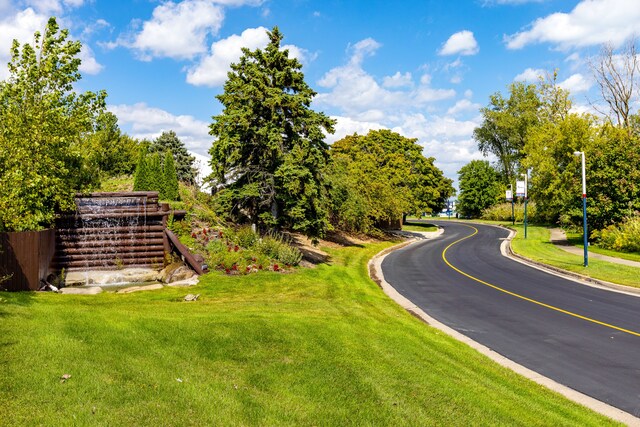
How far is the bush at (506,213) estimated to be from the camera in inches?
2805

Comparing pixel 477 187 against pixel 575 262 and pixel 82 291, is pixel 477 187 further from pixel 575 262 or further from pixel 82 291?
pixel 82 291

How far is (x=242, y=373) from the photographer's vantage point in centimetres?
798

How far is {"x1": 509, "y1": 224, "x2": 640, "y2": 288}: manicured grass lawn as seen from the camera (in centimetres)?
2271

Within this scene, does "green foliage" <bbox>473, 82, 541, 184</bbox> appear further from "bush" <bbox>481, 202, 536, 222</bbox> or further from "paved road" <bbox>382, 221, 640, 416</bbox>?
"paved road" <bbox>382, 221, 640, 416</bbox>

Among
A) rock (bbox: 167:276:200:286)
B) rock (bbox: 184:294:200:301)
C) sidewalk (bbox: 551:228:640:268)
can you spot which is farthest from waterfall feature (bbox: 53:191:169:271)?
sidewalk (bbox: 551:228:640:268)

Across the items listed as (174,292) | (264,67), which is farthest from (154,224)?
(264,67)

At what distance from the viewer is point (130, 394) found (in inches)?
262

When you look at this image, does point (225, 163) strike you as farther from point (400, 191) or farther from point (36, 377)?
point (400, 191)

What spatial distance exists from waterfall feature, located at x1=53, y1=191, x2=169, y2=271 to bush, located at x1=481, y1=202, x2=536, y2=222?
203 feet

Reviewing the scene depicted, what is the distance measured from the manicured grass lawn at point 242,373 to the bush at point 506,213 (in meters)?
65.4

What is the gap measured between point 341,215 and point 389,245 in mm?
6606

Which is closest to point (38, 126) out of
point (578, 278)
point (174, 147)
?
point (578, 278)

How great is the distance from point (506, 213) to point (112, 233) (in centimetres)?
7171

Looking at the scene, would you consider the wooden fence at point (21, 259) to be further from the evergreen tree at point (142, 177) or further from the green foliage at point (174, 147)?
the green foliage at point (174, 147)
